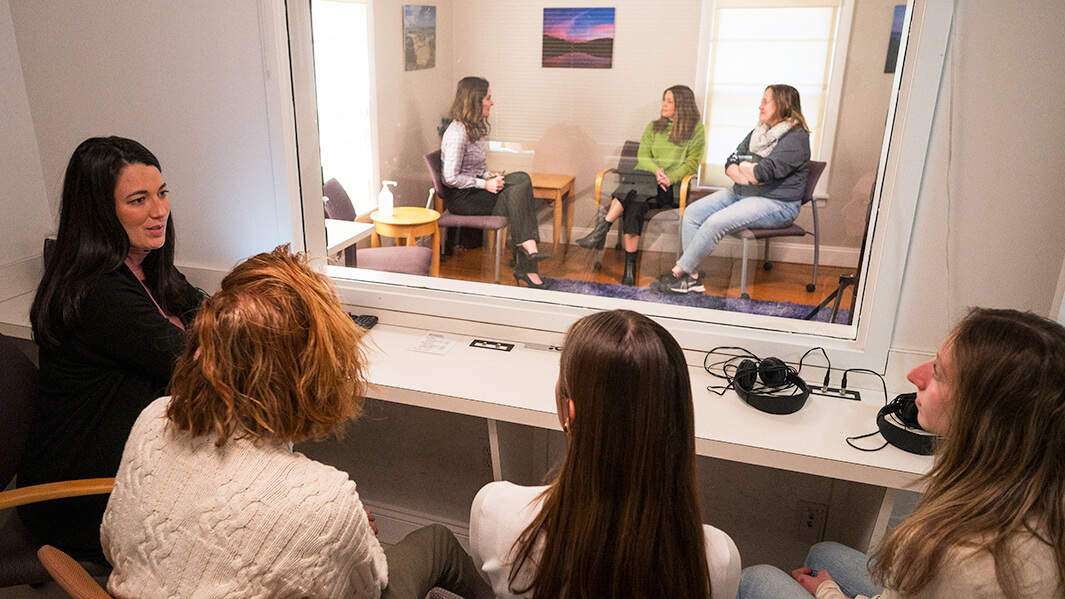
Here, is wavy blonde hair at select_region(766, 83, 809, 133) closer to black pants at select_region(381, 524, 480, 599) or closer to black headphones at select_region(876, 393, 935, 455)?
black headphones at select_region(876, 393, 935, 455)

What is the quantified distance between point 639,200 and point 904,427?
2.99 feet

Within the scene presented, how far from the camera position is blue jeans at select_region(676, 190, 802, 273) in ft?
6.32

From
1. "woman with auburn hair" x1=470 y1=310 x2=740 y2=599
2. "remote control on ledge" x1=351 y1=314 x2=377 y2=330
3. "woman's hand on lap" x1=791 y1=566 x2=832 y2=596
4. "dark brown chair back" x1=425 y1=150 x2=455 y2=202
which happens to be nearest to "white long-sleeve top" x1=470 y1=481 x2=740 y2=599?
"woman with auburn hair" x1=470 y1=310 x2=740 y2=599

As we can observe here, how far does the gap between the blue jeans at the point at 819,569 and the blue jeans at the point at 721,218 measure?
0.84 meters

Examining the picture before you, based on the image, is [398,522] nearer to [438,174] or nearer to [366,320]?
[366,320]

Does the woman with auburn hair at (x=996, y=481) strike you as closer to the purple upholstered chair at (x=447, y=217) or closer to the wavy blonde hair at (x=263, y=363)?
the wavy blonde hair at (x=263, y=363)

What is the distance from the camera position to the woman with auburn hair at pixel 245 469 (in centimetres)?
99

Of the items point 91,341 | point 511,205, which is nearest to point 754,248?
point 511,205

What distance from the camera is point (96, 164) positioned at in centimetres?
154

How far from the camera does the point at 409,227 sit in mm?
2232

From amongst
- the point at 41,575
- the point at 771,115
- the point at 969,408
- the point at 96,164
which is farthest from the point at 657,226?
the point at 41,575

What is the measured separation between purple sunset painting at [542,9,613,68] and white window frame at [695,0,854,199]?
0.82 ft

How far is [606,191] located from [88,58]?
164 cm

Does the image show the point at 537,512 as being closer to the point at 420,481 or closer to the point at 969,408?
the point at 969,408
